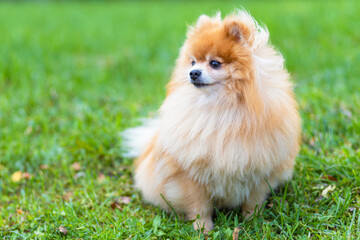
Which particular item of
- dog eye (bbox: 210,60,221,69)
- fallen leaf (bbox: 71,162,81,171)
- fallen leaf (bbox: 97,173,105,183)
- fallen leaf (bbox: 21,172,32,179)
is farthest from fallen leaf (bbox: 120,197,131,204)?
dog eye (bbox: 210,60,221,69)

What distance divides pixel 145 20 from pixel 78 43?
2.68 m

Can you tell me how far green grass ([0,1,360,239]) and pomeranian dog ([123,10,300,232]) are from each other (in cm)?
30

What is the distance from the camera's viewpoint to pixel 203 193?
274 centimetres

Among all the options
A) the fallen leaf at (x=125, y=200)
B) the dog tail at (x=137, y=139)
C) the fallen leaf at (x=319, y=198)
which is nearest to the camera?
the fallen leaf at (x=319, y=198)

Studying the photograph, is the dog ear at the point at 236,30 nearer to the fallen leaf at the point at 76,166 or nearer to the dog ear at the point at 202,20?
the dog ear at the point at 202,20

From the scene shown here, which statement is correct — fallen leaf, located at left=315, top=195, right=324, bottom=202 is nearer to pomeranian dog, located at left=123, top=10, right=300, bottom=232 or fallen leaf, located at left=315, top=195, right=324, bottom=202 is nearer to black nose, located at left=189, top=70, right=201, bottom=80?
pomeranian dog, located at left=123, top=10, right=300, bottom=232

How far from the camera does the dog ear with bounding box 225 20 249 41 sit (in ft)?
7.92

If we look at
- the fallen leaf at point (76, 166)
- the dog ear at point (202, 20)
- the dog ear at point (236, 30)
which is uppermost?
the dog ear at point (202, 20)

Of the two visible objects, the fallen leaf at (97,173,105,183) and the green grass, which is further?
the fallen leaf at (97,173,105,183)

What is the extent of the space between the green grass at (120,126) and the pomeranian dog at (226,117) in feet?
0.98

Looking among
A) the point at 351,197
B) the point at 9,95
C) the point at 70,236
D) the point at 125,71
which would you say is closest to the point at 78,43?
the point at 125,71

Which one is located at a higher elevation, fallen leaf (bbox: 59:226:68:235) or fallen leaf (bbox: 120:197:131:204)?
fallen leaf (bbox: 59:226:68:235)

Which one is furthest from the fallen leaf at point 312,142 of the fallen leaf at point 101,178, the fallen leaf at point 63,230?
the fallen leaf at point 63,230

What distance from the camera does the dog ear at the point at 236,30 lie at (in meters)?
2.41
